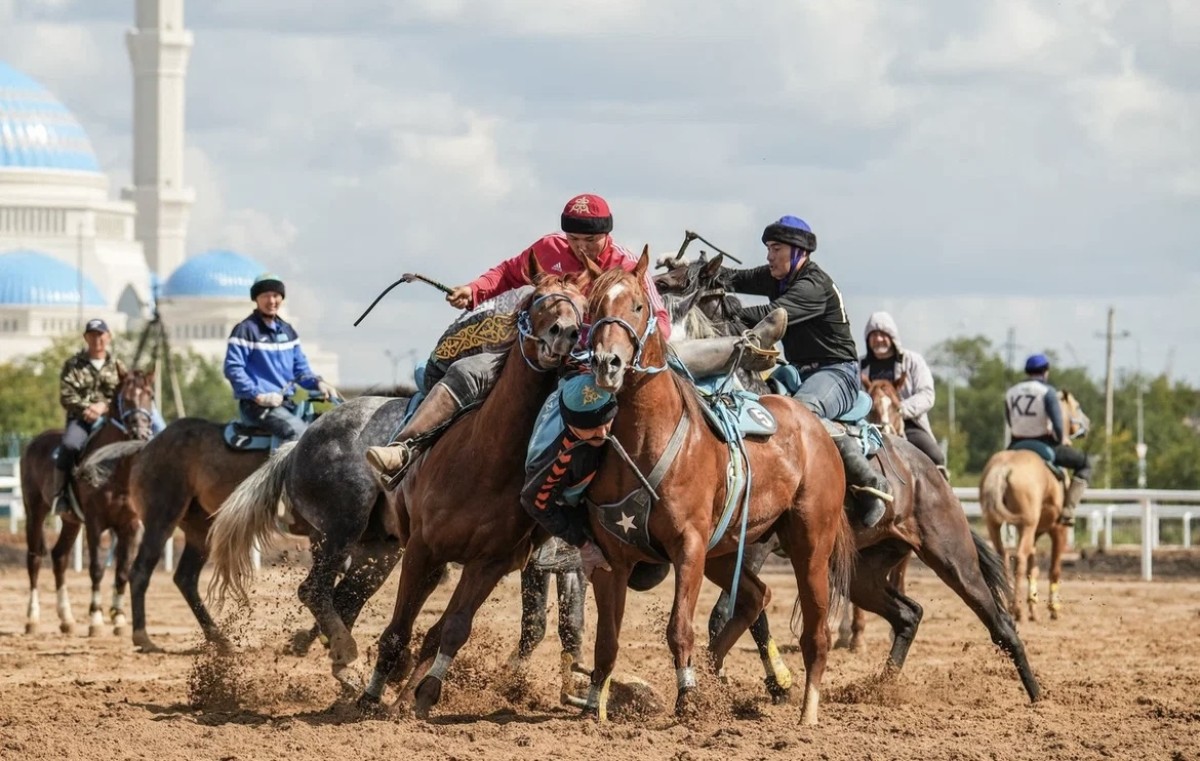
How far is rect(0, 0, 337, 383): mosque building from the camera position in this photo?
364ft

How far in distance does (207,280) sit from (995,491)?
107290 mm

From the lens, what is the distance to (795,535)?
443 inches

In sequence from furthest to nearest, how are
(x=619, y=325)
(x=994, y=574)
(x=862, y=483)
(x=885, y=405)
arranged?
(x=885, y=405) < (x=994, y=574) < (x=862, y=483) < (x=619, y=325)

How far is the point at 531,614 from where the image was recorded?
1291 centimetres

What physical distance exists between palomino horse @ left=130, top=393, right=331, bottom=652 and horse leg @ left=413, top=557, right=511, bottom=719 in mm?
5960

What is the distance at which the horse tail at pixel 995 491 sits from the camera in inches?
805

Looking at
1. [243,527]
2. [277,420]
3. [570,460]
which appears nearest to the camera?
[570,460]

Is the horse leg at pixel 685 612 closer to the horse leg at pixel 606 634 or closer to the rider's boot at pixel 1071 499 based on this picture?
the horse leg at pixel 606 634

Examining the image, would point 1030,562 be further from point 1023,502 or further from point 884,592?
point 884,592

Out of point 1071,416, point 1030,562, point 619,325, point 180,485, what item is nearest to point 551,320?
point 619,325

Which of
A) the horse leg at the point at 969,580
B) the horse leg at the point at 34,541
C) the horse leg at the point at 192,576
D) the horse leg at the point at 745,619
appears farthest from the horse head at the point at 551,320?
the horse leg at the point at 34,541

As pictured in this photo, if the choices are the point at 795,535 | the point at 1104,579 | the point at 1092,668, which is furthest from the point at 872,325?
the point at 1104,579

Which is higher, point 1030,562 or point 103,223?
point 103,223

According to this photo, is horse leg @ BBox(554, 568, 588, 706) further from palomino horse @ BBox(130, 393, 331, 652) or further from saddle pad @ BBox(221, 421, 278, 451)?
palomino horse @ BBox(130, 393, 331, 652)
